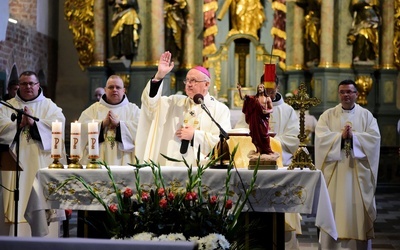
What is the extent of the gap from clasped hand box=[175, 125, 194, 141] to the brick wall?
9.76 meters

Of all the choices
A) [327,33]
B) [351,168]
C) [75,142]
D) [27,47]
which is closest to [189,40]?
[327,33]

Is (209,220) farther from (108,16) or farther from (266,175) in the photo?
(108,16)

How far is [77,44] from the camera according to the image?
1658 centimetres

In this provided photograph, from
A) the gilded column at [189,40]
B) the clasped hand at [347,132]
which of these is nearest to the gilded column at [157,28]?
the gilded column at [189,40]

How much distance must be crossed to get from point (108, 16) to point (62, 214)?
9589mm

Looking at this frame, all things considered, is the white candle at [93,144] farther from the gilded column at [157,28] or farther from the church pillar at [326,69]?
the church pillar at [326,69]

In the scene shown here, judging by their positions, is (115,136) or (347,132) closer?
(347,132)

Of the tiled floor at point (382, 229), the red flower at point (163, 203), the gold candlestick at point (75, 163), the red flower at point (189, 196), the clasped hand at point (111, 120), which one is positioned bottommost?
the tiled floor at point (382, 229)

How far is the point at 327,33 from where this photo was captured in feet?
50.5

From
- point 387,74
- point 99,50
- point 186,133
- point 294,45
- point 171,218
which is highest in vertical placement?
point 294,45

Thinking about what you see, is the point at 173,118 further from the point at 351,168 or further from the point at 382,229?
the point at 382,229

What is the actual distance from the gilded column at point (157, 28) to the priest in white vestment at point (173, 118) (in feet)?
29.7

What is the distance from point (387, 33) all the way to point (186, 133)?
1036cm

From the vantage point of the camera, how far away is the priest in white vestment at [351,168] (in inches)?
296
